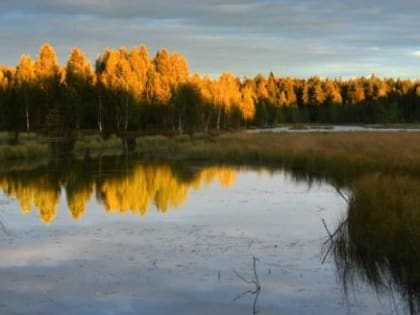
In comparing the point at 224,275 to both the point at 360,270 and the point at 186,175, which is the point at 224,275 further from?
the point at 186,175

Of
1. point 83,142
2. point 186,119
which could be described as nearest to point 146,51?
point 186,119

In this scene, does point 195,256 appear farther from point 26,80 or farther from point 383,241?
point 26,80

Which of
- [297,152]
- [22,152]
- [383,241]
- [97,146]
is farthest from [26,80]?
[383,241]

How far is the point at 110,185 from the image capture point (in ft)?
81.8

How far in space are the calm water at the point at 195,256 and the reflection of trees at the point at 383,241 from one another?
4 cm

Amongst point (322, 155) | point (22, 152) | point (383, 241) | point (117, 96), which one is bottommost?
point (383, 241)

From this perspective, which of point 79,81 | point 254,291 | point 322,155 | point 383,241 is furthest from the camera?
point 79,81

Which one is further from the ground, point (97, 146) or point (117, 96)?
point (117, 96)

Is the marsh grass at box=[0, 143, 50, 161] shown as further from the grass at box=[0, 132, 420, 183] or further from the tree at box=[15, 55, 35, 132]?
the tree at box=[15, 55, 35, 132]

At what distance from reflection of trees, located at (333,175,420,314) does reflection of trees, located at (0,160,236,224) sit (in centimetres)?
710

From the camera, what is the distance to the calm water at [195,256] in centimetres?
978

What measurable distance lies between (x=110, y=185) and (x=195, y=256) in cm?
1273

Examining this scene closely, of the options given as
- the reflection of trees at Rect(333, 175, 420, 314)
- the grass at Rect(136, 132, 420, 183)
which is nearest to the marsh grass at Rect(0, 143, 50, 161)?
the grass at Rect(136, 132, 420, 183)

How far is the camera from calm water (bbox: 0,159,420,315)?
9.78m
